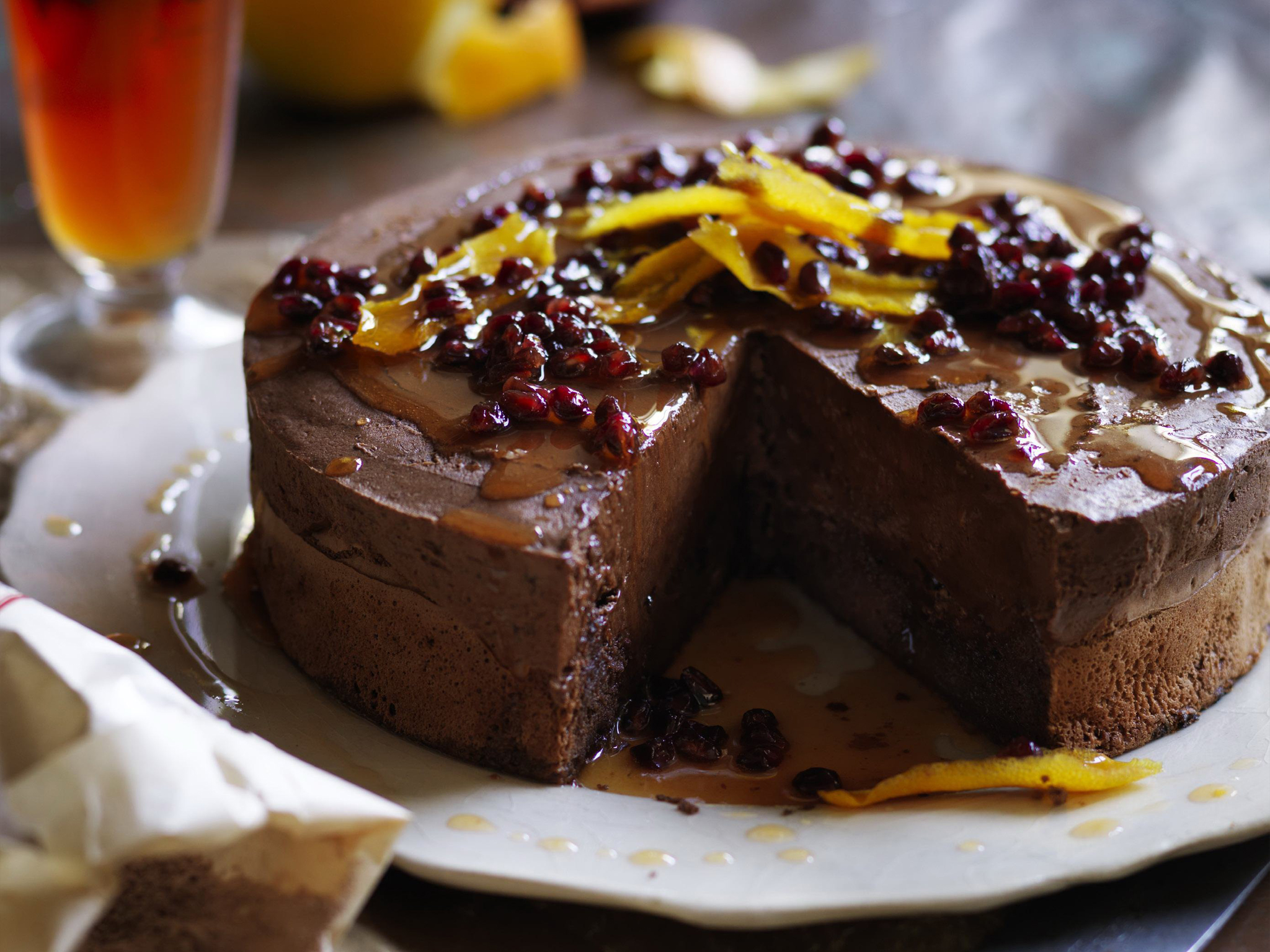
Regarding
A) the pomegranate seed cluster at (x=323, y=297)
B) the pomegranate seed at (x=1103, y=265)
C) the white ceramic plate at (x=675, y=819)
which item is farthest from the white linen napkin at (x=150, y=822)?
the pomegranate seed at (x=1103, y=265)

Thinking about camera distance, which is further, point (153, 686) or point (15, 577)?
point (15, 577)

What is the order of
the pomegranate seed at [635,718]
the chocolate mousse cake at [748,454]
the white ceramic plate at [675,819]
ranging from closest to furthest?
the white ceramic plate at [675,819]
the chocolate mousse cake at [748,454]
the pomegranate seed at [635,718]

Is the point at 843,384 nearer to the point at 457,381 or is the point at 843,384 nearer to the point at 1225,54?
the point at 457,381

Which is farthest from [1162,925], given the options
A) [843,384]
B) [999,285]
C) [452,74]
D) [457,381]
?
[452,74]

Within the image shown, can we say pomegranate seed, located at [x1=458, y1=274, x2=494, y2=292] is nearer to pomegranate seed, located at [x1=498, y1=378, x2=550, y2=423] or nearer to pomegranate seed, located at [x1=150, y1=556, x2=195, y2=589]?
pomegranate seed, located at [x1=498, y1=378, x2=550, y2=423]

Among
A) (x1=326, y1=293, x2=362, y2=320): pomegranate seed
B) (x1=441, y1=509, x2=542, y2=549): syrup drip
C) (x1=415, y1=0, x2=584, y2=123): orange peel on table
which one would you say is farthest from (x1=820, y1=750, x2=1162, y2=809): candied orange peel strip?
(x1=415, y1=0, x2=584, y2=123): orange peel on table

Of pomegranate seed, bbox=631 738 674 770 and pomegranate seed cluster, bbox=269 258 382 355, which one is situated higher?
pomegranate seed cluster, bbox=269 258 382 355

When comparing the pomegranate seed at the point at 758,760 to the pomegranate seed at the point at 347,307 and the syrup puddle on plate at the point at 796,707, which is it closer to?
the syrup puddle on plate at the point at 796,707

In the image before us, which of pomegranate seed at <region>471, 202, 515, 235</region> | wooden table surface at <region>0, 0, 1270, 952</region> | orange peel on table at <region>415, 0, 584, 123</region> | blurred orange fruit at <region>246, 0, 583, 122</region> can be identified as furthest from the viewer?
orange peel on table at <region>415, 0, 584, 123</region>
